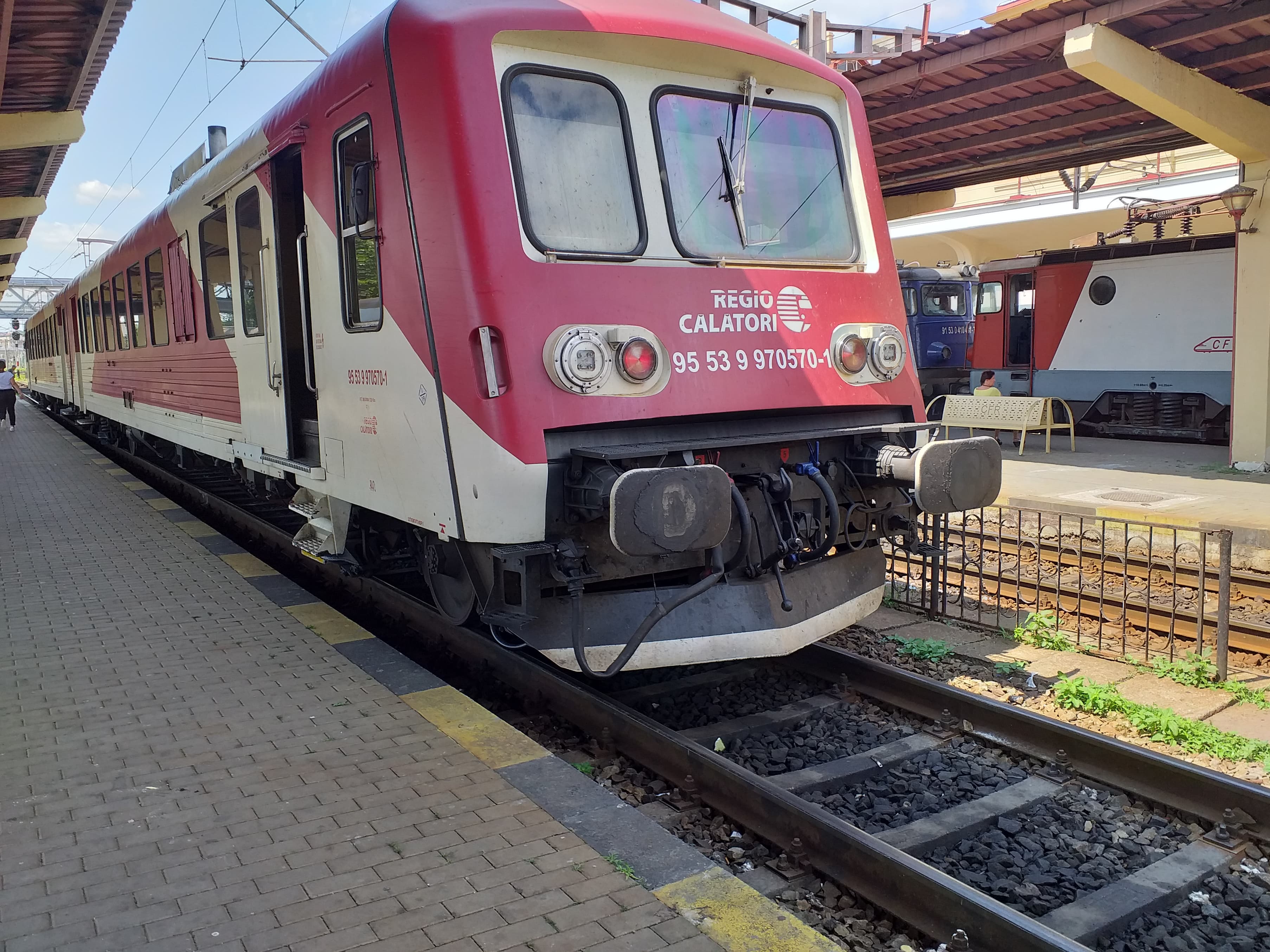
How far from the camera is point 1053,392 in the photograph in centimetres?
1833

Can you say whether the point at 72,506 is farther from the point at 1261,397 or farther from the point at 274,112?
the point at 1261,397

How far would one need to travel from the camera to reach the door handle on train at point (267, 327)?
6090 millimetres

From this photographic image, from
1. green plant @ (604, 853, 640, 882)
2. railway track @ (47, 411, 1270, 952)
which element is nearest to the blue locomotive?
railway track @ (47, 411, 1270, 952)

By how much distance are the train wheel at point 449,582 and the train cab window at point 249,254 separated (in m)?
2.22

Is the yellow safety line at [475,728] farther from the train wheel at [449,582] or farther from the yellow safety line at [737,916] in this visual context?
the yellow safety line at [737,916]

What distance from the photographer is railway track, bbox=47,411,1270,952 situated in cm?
307

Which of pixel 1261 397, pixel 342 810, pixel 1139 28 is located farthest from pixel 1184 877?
pixel 1261 397

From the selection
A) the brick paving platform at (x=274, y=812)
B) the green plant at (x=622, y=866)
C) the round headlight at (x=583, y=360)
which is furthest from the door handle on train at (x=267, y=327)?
the green plant at (x=622, y=866)

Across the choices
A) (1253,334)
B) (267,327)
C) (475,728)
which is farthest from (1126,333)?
(475,728)

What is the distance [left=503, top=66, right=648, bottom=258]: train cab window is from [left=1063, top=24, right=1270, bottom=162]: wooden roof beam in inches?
264

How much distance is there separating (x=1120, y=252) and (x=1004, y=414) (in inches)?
201

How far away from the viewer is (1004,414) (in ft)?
47.2

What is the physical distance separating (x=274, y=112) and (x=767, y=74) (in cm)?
294

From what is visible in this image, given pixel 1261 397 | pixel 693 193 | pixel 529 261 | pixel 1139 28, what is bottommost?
pixel 1261 397
